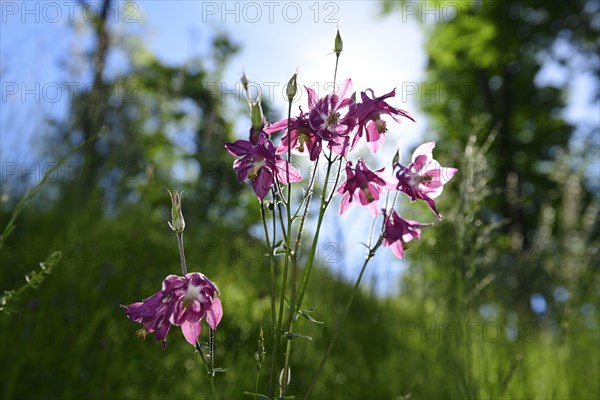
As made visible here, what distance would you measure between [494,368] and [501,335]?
0.55 metres

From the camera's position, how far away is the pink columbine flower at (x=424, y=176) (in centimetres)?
113

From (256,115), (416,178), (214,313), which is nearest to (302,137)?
Result: (256,115)

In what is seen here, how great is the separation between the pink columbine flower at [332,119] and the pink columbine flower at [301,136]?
0.9 inches

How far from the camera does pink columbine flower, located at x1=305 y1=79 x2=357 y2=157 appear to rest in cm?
110

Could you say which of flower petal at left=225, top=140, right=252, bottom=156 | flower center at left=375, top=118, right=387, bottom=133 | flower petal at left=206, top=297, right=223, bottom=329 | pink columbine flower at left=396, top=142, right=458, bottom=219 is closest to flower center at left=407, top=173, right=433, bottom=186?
pink columbine flower at left=396, top=142, right=458, bottom=219

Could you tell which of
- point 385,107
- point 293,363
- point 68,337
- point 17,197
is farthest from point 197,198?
point 385,107

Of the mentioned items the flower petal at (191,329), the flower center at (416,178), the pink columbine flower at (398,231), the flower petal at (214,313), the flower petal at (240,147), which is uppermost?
the flower petal at (240,147)

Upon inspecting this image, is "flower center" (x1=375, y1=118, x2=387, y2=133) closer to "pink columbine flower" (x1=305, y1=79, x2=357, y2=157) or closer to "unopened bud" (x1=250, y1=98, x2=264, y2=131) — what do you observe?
"pink columbine flower" (x1=305, y1=79, x2=357, y2=157)

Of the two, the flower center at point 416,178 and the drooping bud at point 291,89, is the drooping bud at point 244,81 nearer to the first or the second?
the drooping bud at point 291,89

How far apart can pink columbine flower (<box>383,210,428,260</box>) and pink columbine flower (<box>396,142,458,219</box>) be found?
8 centimetres

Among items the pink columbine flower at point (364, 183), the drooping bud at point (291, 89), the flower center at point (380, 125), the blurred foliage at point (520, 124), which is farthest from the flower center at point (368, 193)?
the blurred foliage at point (520, 124)

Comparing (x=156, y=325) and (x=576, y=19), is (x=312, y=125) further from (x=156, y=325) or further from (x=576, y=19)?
(x=576, y=19)

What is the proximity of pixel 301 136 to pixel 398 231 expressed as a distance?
11.2 inches

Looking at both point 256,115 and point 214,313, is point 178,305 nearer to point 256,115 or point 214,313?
point 214,313
